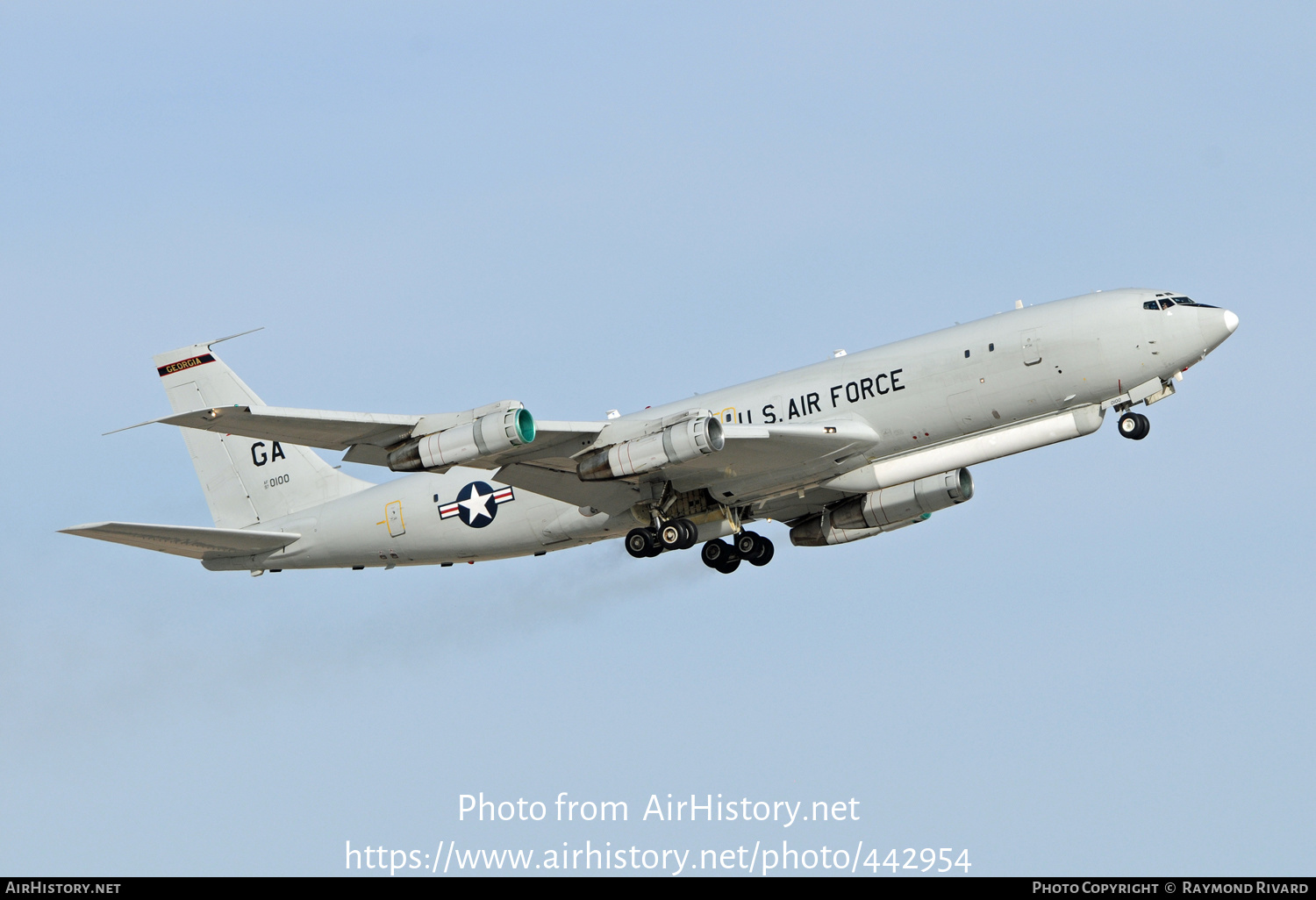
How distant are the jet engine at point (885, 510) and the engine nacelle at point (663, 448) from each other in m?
6.81

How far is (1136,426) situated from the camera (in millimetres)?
37938

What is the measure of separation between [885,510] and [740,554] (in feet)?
14.8

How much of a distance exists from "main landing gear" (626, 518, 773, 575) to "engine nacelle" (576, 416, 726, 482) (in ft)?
11.6

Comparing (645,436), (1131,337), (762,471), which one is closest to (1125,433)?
(1131,337)

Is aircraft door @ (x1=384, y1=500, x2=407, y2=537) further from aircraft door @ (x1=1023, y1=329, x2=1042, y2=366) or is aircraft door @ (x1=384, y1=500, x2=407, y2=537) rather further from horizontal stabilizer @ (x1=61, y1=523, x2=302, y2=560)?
aircraft door @ (x1=1023, y1=329, x2=1042, y2=366)

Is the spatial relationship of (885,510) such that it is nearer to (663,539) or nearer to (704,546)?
(704,546)

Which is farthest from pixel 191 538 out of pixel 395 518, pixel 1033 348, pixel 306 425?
pixel 1033 348

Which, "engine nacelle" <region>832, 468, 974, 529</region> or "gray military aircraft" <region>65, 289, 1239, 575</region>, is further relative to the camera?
"engine nacelle" <region>832, 468, 974, 529</region>

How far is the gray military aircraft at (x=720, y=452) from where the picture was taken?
37094 mm

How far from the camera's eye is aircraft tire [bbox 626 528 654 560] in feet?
137

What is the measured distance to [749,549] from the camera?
148ft

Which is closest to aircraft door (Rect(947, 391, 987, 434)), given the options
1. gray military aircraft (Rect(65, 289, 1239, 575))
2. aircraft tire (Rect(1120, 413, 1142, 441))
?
gray military aircraft (Rect(65, 289, 1239, 575))

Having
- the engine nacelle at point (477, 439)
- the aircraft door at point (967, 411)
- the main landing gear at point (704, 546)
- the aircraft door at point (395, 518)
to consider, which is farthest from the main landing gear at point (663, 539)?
the aircraft door at point (967, 411)

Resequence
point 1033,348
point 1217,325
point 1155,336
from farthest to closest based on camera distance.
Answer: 1. point 1033,348
2. point 1155,336
3. point 1217,325
